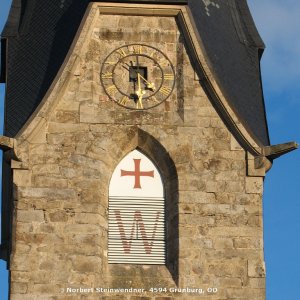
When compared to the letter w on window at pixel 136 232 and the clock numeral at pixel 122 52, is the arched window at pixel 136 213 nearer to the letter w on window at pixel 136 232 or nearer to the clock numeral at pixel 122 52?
the letter w on window at pixel 136 232

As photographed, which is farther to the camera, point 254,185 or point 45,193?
point 254,185

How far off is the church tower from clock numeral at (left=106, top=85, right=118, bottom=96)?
2cm

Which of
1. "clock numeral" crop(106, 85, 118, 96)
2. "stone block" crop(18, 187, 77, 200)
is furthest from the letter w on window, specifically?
"clock numeral" crop(106, 85, 118, 96)

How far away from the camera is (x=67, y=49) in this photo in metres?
31.8

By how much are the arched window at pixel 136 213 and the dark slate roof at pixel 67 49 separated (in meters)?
1.84

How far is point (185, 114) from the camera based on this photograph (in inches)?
1220

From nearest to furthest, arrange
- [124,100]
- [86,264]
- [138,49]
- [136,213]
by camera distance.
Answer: [86,264], [136,213], [124,100], [138,49]

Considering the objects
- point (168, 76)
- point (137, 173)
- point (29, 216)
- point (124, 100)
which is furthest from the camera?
point (168, 76)

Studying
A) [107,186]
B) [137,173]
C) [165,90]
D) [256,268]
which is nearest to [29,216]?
[107,186]

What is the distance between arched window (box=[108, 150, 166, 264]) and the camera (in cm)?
3028

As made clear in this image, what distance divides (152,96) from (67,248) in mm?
3063

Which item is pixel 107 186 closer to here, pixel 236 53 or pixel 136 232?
pixel 136 232

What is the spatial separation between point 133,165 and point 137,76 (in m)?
1.48

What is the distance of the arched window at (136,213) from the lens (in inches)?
1192
